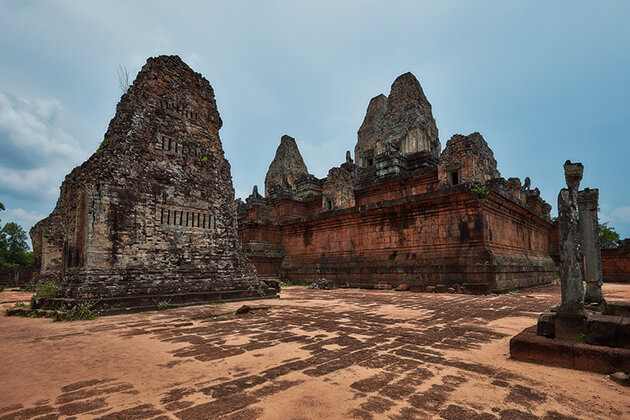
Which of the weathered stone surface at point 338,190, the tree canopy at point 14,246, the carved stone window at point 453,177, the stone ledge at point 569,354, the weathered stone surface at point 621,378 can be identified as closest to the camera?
the weathered stone surface at point 621,378

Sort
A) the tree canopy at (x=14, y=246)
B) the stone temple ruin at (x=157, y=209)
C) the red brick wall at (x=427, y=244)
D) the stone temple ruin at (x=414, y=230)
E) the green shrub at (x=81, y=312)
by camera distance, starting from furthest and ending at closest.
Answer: the tree canopy at (x=14, y=246), the stone temple ruin at (x=414, y=230), the red brick wall at (x=427, y=244), the stone temple ruin at (x=157, y=209), the green shrub at (x=81, y=312)

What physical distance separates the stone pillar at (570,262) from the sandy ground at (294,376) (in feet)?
2.12

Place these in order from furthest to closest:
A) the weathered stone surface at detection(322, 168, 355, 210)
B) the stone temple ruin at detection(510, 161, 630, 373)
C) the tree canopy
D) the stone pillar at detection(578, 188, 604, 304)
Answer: the tree canopy < the weathered stone surface at detection(322, 168, 355, 210) < the stone pillar at detection(578, 188, 604, 304) < the stone temple ruin at detection(510, 161, 630, 373)

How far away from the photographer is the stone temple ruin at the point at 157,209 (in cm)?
779

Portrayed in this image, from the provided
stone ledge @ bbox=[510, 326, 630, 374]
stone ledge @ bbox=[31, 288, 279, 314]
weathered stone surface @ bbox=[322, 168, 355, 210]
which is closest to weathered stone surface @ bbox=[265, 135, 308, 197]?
weathered stone surface @ bbox=[322, 168, 355, 210]

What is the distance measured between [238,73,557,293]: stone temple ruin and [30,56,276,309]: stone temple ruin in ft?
16.8

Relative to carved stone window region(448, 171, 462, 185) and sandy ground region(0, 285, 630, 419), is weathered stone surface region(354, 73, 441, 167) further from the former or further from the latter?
sandy ground region(0, 285, 630, 419)

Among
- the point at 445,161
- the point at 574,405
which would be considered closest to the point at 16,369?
the point at 574,405

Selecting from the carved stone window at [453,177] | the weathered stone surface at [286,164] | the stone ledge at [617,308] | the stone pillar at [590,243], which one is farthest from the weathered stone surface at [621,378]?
the weathered stone surface at [286,164]

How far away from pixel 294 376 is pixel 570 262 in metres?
3.37

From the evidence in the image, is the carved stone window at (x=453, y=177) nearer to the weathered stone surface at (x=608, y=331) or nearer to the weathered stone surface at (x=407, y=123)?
the weathered stone surface at (x=608, y=331)

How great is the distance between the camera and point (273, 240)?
1827 centimetres

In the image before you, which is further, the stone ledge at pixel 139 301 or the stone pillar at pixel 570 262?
the stone ledge at pixel 139 301

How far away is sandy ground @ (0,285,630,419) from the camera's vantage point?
2.25 meters
